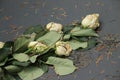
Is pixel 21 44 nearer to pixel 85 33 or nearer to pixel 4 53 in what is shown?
pixel 4 53

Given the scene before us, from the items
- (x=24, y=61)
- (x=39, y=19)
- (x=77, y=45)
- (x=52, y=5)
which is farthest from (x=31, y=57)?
(x=52, y=5)

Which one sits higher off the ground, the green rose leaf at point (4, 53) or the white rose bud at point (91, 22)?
the white rose bud at point (91, 22)

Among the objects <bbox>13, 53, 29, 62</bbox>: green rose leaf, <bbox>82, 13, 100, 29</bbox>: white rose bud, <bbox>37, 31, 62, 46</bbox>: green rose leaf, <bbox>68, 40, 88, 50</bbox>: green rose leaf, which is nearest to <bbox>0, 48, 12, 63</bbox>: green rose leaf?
<bbox>13, 53, 29, 62</bbox>: green rose leaf

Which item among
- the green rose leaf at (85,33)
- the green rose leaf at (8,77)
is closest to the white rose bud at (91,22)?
the green rose leaf at (85,33)

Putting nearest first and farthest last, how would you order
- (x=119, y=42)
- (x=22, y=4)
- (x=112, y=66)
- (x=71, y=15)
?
(x=112, y=66) < (x=119, y=42) < (x=71, y=15) < (x=22, y=4)

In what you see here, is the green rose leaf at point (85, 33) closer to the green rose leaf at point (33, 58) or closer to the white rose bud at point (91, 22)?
the white rose bud at point (91, 22)

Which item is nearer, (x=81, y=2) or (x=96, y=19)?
(x=96, y=19)

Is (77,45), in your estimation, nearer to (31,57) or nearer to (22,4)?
(31,57)
